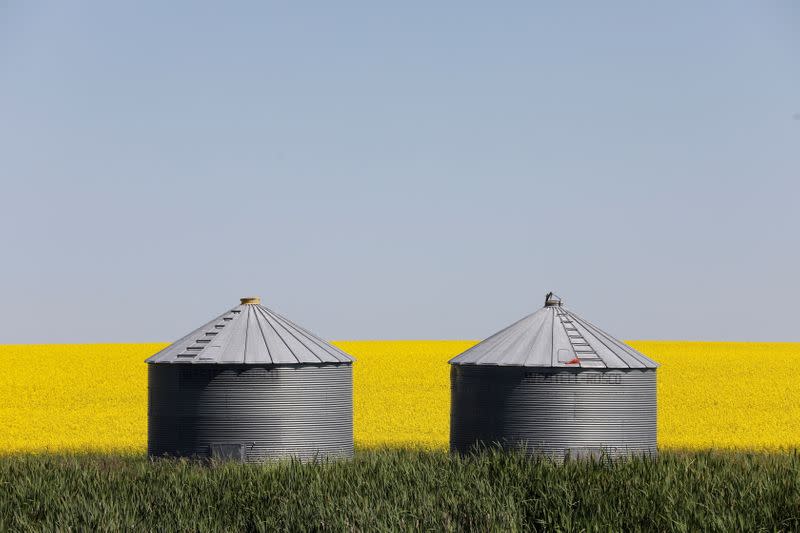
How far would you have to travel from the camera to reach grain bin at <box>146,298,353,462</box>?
78.5 feet

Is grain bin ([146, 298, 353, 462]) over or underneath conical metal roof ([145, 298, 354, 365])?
underneath

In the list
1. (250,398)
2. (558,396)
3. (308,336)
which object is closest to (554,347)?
(558,396)

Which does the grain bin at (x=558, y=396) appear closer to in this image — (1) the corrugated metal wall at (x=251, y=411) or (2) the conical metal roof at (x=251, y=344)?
(1) the corrugated metal wall at (x=251, y=411)

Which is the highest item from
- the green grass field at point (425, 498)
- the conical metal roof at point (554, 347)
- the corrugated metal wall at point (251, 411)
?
the conical metal roof at point (554, 347)

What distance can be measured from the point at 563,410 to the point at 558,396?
0.30 metres

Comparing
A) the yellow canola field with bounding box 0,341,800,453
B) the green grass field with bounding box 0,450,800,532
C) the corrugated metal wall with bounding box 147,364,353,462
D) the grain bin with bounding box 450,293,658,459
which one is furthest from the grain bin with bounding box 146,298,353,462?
the yellow canola field with bounding box 0,341,800,453

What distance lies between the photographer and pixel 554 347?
934 inches

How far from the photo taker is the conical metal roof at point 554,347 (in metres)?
23.3

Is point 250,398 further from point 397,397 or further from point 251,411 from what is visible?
point 397,397

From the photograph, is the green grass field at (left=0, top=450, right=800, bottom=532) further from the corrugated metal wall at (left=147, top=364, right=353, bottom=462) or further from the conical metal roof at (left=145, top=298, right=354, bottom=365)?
the conical metal roof at (left=145, top=298, right=354, bottom=365)

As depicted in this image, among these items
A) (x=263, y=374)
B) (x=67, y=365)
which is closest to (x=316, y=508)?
(x=263, y=374)

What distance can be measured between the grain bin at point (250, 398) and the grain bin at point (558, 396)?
9.90 ft

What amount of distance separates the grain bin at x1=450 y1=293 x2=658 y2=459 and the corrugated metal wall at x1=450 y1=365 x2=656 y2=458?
0.02 metres

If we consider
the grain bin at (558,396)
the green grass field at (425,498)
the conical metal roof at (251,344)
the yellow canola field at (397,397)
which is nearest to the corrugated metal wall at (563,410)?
the grain bin at (558,396)
